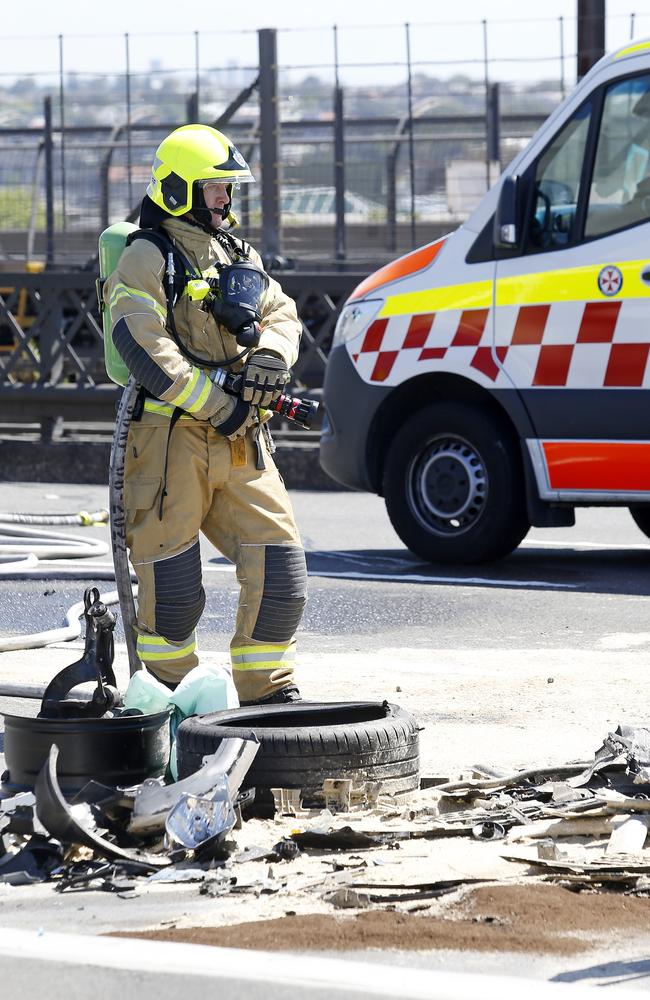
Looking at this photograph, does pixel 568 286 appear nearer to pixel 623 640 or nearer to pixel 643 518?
pixel 643 518

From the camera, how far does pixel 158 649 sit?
522cm

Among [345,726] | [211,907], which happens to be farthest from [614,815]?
[211,907]

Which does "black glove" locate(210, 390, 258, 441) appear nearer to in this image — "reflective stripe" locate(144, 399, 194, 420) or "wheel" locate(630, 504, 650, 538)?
"reflective stripe" locate(144, 399, 194, 420)

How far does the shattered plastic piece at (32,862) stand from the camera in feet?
13.3

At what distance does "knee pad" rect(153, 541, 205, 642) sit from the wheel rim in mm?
3863

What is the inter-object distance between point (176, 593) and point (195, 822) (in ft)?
3.97

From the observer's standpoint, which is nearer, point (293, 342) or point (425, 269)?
point (293, 342)

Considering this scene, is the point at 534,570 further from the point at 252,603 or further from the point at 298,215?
the point at 298,215

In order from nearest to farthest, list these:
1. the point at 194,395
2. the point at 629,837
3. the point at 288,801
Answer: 1. the point at 629,837
2. the point at 288,801
3. the point at 194,395

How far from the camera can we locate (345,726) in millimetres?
4625

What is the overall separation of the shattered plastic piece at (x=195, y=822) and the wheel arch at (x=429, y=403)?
15.9ft

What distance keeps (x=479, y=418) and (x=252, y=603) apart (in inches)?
150

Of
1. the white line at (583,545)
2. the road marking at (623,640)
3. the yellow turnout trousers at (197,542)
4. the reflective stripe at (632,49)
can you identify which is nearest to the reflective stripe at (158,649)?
the yellow turnout trousers at (197,542)

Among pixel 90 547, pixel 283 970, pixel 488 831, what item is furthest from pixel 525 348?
pixel 283 970
